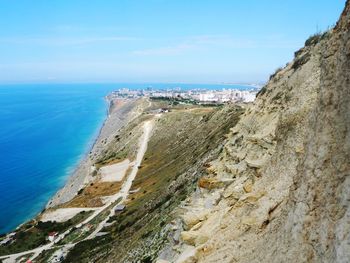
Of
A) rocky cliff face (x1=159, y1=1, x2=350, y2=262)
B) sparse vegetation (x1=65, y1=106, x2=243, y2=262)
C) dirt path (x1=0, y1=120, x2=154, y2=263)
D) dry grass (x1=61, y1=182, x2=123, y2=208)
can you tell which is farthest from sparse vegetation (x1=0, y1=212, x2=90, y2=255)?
rocky cliff face (x1=159, y1=1, x2=350, y2=262)

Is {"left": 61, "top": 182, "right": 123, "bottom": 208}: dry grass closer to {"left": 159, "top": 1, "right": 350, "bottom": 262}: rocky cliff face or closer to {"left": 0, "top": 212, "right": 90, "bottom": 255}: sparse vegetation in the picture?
{"left": 0, "top": 212, "right": 90, "bottom": 255}: sparse vegetation

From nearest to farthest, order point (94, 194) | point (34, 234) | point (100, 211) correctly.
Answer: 1. point (34, 234)
2. point (100, 211)
3. point (94, 194)

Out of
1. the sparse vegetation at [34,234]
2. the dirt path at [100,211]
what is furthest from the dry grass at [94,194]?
the sparse vegetation at [34,234]

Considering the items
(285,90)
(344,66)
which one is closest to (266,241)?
(344,66)

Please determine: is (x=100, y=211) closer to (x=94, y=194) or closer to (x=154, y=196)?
(x=94, y=194)

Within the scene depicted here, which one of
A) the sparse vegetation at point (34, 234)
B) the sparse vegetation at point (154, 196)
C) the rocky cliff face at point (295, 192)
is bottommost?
the sparse vegetation at point (34, 234)

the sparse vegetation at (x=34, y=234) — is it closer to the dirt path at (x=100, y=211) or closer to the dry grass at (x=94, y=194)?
the dirt path at (x=100, y=211)

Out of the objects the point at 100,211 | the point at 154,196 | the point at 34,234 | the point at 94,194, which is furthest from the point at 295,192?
the point at 94,194

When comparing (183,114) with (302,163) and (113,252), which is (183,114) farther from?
(302,163)
